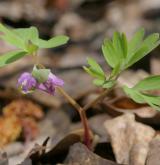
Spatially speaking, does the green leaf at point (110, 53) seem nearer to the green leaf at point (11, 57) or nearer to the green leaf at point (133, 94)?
the green leaf at point (133, 94)

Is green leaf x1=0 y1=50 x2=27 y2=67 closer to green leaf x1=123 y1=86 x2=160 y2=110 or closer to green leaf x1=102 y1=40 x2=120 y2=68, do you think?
green leaf x1=102 y1=40 x2=120 y2=68

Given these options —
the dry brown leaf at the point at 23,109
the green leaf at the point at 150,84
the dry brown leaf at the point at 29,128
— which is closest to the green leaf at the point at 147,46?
the green leaf at the point at 150,84

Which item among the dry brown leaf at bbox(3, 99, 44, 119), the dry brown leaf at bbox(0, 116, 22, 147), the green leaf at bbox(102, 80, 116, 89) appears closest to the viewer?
the green leaf at bbox(102, 80, 116, 89)

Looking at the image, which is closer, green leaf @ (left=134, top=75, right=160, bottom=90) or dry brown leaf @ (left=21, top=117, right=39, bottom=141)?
green leaf @ (left=134, top=75, right=160, bottom=90)

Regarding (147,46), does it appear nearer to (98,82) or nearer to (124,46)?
(124,46)

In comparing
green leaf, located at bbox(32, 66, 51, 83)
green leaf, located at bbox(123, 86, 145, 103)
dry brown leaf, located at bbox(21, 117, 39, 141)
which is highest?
green leaf, located at bbox(32, 66, 51, 83)

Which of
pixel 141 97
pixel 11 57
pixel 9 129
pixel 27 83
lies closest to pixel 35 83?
pixel 27 83

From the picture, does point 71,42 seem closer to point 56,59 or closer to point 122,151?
point 56,59

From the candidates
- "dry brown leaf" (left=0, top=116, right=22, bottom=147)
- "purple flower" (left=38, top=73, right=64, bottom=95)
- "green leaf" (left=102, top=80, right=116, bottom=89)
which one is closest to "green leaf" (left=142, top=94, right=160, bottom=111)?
"green leaf" (left=102, top=80, right=116, bottom=89)

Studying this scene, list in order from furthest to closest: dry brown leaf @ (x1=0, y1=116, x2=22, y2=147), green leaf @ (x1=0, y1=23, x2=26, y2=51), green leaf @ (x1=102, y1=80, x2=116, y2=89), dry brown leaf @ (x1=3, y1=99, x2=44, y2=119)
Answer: dry brown leaf @ (x1=3, y1=99, x2=44, y2=119) < dry brown leaf @ (x1=0, y1=116, x2=22, y2=147) < green leaf @ (x1=0, y1=23, x2=26, y2=51) < green leaf @ (x1=102, y1=80, x2=116, y2=89)
